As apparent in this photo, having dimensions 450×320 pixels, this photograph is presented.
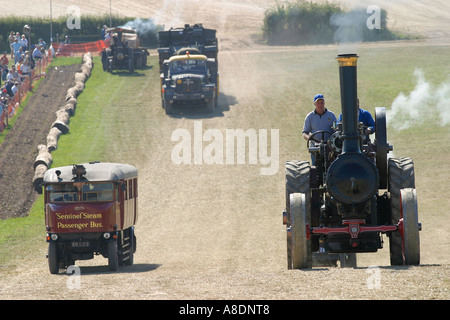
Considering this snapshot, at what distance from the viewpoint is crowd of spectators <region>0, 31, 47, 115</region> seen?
→ 35.2 meters

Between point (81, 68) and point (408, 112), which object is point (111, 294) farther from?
point (81, 68)

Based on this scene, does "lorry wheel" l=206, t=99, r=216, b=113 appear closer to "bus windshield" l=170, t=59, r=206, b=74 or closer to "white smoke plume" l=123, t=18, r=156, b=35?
"bus windshield" l=170, t=59, r=206, b=74

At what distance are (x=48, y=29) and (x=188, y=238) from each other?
4058cm

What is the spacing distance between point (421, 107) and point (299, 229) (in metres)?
22.8

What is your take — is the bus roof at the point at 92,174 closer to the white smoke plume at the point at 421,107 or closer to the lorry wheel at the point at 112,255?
the lorry wheel at the point at 112,255

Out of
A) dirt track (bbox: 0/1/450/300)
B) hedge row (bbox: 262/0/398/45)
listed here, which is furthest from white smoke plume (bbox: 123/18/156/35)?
dirt track (bbox: 0/1/450/300)

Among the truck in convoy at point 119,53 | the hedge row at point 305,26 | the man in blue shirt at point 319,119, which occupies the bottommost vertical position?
the man in blue shirt at point 319,119

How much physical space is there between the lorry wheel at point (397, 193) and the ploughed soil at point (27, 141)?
14.0 meters

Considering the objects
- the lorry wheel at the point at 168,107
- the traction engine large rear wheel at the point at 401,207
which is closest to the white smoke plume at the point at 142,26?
the lorry wheel at the point at 168,107

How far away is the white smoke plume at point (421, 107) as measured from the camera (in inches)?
1236

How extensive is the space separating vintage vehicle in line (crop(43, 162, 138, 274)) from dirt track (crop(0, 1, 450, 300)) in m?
0.49

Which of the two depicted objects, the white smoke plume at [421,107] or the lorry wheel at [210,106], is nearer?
the white smoke plume at [421,107]

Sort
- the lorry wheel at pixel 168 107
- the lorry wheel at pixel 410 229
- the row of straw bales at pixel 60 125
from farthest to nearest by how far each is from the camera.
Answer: the lorry wheel at pixel 168 107 < the row of straw bales at pixel 60 125 < the lorry wheel at pixel 410 229

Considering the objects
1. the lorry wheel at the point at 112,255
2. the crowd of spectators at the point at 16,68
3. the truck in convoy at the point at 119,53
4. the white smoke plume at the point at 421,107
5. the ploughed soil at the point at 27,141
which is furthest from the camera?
the truck in convoy at the point at 119,53
